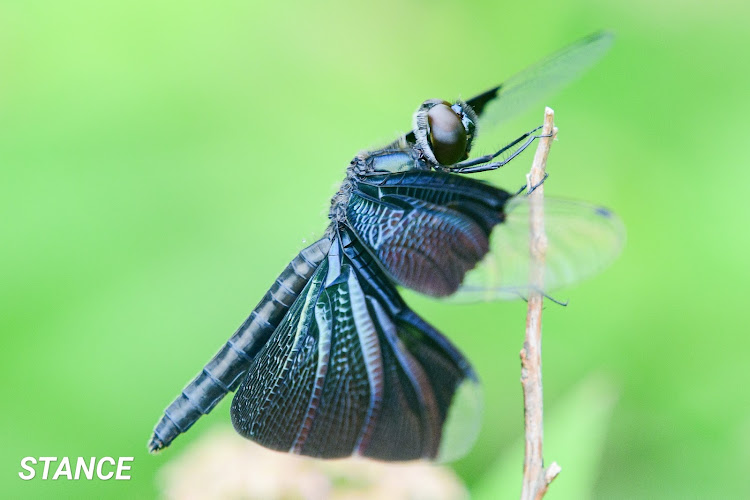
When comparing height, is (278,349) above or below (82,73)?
below

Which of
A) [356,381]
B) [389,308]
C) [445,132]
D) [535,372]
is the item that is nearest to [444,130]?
[445,132]

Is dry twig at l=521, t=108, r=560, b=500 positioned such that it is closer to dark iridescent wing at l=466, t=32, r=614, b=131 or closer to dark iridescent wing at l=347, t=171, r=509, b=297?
dark iridescent wing at l=347, t=171, r=509, b=297

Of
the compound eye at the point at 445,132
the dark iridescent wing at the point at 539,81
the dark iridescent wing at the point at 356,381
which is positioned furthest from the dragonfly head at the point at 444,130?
the dark iridescent wing at the point at 356,381

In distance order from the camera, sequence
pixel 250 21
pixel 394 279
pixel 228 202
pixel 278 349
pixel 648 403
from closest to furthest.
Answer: pixel 394 279 < pixel 278 349 < pixel 648 403 < pixel 228 202 < pixel 250 21

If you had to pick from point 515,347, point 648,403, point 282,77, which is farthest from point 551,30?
point 648,403

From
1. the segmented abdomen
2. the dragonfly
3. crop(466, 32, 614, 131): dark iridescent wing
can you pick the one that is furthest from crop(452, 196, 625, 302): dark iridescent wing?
crop(466, 32, 614, 131): dark iridescent wing

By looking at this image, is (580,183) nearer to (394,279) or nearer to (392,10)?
(392,10)

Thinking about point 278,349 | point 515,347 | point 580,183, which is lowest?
point 515,347

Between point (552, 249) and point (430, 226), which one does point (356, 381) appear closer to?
point (430, 226)
